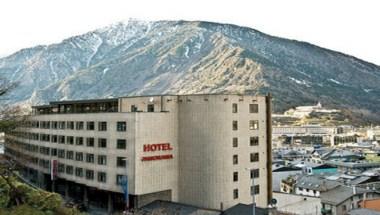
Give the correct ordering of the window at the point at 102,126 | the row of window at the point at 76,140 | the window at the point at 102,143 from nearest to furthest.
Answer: the row of window at the point at 76,140
the window at the point at 102,143
the window at the point at 102,126

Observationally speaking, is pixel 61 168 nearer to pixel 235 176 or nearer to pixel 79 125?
pixel 79 125

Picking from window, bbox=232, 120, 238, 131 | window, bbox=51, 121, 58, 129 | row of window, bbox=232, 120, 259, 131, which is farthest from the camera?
window, bbox=51, 121, 58, 129

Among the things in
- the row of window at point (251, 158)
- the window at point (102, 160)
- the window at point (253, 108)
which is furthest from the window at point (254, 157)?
the window at point (102, 160)

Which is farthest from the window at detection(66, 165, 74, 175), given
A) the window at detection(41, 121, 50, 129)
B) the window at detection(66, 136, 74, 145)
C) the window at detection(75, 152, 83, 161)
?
the window at detection(41, 121, 50, 129)

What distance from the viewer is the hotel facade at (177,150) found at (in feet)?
178

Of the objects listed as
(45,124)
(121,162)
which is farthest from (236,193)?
(45,124)

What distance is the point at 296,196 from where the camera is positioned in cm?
6719

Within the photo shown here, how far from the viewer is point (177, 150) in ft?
188

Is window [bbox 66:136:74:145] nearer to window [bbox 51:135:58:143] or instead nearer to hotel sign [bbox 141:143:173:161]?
window [bbox 51:135:58:143]

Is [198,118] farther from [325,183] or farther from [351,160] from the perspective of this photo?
[351,160]

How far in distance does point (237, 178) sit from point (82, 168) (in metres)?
22.6

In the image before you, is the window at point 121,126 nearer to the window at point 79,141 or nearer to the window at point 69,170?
Result: the window at point 79,141

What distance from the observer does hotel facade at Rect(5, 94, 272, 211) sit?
5419 cm

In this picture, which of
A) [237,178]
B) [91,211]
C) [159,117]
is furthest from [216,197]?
[91,211]
